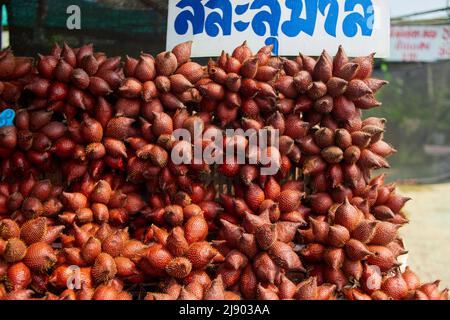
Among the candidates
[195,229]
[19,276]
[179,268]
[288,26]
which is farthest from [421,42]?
[19,276]

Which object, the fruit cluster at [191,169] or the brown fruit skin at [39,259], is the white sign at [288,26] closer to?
the fruit cluster at [191,169]

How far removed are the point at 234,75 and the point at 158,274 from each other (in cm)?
87

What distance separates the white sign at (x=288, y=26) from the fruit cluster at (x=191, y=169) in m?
0.32

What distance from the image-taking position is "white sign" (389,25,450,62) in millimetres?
6895

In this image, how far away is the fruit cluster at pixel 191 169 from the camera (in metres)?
1.78

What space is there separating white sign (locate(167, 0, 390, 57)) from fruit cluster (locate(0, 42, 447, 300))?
32cm

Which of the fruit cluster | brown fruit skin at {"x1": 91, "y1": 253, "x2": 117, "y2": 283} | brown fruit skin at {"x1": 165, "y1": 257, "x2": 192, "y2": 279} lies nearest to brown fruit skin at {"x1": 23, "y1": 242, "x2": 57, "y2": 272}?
the fruit cluster

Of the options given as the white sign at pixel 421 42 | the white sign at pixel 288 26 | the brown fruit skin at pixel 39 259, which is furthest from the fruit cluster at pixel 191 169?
the white sign at pixel 421 42

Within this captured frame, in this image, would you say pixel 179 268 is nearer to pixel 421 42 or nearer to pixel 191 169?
pixel 191 169

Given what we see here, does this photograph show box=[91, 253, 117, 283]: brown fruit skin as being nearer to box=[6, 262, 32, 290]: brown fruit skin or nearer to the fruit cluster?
the fruit cluster

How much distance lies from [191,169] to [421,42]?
20.4ft

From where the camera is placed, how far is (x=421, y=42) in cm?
702

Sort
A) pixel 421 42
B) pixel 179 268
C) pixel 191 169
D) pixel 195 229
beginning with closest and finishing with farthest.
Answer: pixel 179 268, pixel 195 229, pixel 191 169, pixel 421 42
